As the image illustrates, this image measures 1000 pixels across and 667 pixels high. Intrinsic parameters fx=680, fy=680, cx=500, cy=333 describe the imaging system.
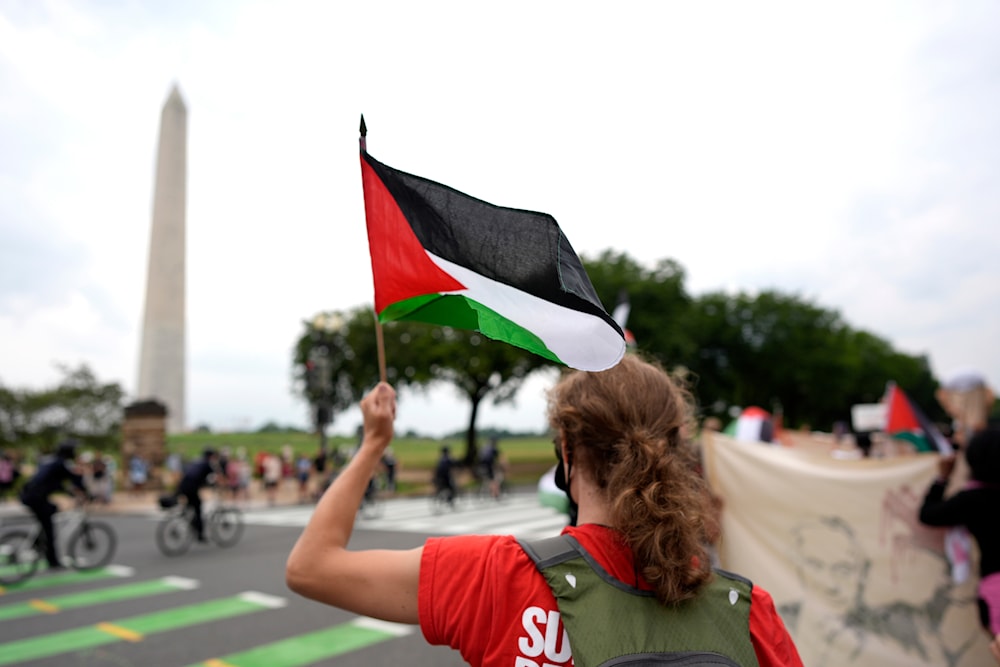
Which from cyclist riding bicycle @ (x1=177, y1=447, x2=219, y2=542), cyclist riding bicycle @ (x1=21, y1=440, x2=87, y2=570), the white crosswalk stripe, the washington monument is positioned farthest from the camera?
the washington monument

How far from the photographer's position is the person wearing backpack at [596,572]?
140 centimetres

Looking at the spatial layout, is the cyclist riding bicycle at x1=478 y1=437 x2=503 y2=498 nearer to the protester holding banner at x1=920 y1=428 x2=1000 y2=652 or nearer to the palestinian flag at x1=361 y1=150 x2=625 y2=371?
the protester holding banner at x1=920 y1=428 x2=1000 y2=652

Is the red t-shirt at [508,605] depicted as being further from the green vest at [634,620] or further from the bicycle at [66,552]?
the bicycle at [66,552]

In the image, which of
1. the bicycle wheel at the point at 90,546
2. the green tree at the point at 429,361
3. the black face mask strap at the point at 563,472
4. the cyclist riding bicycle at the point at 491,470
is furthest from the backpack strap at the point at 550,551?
the green tree at the point at 429,361

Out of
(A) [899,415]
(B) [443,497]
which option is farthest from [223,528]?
(A) [899,415]

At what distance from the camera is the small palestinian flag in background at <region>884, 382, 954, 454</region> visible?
6.14 metres

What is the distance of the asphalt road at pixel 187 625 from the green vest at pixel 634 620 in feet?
15.4

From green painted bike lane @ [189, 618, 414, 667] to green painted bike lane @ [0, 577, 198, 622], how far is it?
10.2 feet

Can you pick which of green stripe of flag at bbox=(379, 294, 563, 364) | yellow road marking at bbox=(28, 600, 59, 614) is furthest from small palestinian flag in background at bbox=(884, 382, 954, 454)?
yellow road marking at bbox=(28, 600, 59, 614)

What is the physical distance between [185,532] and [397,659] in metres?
7.59

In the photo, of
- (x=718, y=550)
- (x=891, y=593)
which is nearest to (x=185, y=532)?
(x=718, y=550)

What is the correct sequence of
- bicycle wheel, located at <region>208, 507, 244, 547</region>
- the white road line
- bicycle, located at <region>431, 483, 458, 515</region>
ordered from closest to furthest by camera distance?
1. the white road line
2. bicycle wheel, located at <region>208, 507, 244, 547</region>
3. bicycle, located at <region>431, 483, 458, 515</region>

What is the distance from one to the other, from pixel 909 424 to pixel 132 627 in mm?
7852

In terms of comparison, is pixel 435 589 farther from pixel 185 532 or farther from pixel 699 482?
pixel 185 532
